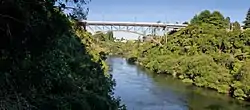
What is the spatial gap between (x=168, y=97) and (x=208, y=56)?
13.7m

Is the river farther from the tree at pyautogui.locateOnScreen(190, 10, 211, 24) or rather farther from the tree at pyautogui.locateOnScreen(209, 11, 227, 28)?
the tree at pyautogui.locateOnScreen(190, 10, 211, 24)

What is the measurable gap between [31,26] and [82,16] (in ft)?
5.05

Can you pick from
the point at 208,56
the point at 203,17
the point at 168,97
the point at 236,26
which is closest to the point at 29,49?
the point at 168,97

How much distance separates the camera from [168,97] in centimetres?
3017

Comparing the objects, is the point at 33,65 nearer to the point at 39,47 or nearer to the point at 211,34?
the point at 39,47

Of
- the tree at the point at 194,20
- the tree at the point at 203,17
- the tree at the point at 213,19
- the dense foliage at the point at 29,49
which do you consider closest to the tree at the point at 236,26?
the tree at the point at 213,19

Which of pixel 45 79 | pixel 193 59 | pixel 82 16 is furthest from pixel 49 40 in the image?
pixel 193 59

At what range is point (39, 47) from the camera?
7.94 meters

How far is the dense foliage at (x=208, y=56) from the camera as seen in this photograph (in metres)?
35.5

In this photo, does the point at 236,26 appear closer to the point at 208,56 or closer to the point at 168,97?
the point at 208,56

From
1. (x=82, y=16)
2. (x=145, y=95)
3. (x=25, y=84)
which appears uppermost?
(x=82, y=16)

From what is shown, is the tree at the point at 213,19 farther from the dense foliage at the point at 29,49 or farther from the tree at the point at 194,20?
the dense foliage at the point at 29,49

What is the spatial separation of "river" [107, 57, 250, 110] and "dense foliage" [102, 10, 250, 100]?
1.53m

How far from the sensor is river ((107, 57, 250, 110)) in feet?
88.3
